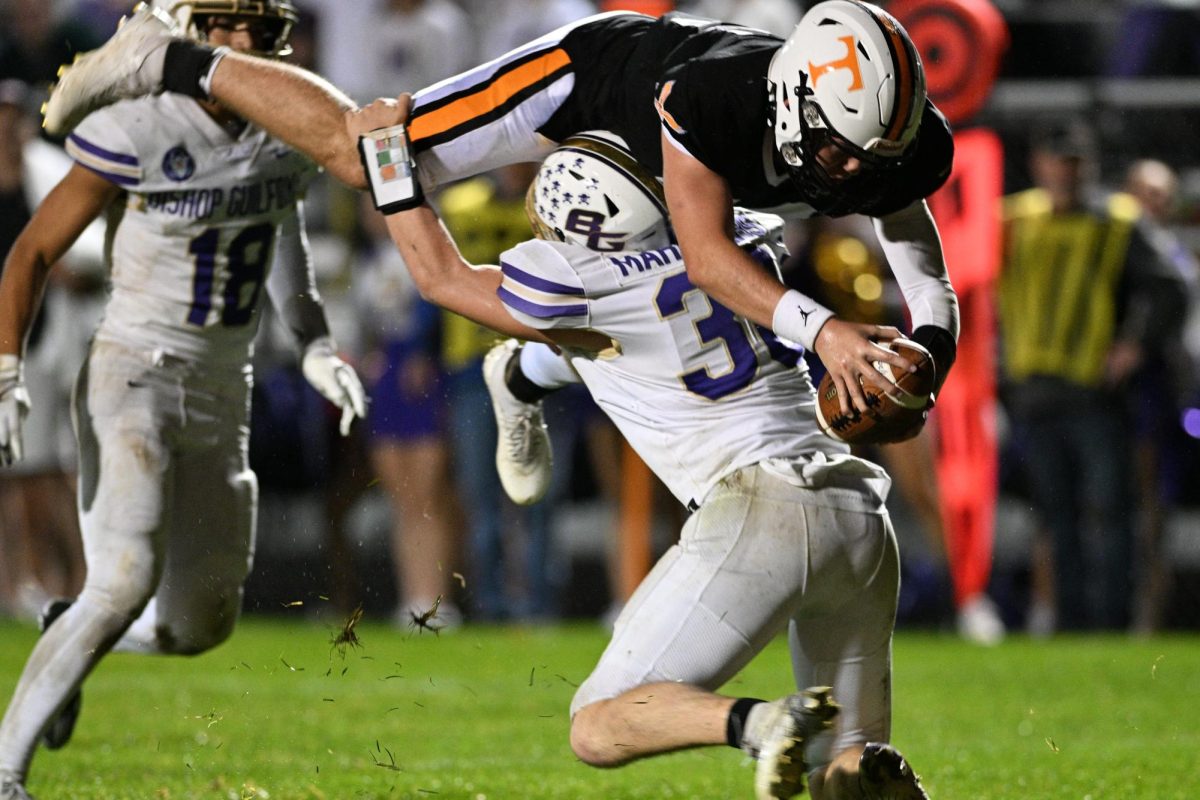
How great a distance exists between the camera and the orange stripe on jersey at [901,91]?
3664mm

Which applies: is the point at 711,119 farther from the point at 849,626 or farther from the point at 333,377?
the point at 333,377

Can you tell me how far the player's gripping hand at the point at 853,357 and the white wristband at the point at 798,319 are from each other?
0.02 meters

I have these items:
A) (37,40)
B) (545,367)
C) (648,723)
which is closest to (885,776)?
(648,723)

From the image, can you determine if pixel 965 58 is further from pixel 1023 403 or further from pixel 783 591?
pixel 783 591

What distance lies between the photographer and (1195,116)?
964cm

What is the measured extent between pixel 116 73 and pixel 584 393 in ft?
15.3

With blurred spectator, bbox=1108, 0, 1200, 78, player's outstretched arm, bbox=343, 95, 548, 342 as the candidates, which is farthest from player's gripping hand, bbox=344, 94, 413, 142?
blurred spectator, bbox=1108, 0, 1200, 78

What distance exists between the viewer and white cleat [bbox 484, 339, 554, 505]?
16.1ft

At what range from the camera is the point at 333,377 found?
5000 millimetres

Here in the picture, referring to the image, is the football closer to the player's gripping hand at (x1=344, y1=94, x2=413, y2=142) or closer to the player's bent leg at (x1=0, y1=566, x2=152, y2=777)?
the player's gripping hand at (x1=344, y1=94, x2=413, y2=142)

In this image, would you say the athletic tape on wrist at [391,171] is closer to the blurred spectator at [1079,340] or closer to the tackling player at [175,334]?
the tackling player at [175,334]

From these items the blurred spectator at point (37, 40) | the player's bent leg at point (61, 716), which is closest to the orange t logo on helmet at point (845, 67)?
the player's bent leg at point (61, 716)

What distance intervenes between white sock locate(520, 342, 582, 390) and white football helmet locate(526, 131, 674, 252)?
0.60 m

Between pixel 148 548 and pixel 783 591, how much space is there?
1.78 m
